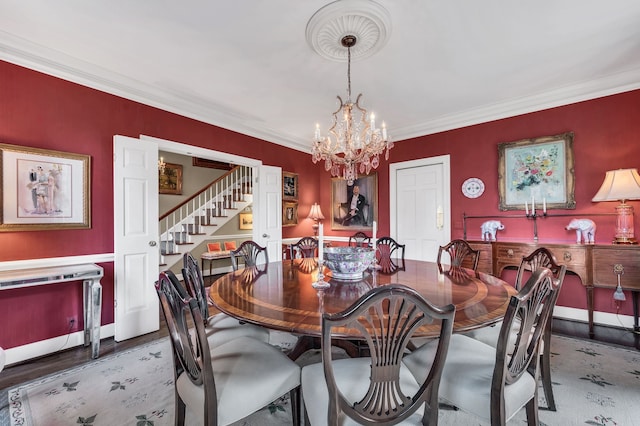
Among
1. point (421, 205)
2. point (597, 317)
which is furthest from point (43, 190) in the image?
point (597, 317)

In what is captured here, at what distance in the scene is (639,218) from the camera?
2973mm

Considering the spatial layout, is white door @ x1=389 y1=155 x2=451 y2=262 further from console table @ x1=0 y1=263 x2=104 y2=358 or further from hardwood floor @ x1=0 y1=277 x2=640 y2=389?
console table @ x1=0 y1=263 x2=104 y2=358

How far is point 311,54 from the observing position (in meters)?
2.52

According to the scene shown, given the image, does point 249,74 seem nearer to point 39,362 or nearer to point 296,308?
point 296,308

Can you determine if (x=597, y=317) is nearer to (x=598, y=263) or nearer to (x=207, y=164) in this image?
(x=598, y=263)

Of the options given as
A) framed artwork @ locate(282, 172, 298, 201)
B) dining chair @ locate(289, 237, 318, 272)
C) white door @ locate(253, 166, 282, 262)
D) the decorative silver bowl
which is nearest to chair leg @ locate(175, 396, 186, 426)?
the decorative silver bowl

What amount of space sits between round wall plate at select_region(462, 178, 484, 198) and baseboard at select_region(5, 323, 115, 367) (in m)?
4.70

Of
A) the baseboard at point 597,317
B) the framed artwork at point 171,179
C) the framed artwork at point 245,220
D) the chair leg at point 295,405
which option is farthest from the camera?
the framed artwork at point 245,220

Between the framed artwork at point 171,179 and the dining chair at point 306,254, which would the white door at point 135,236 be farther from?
the framed artwork at point 171,179

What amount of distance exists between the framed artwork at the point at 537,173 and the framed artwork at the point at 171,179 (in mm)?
6226

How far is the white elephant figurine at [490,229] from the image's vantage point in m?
3.65

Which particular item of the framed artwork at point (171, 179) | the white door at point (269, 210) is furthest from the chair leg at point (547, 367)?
the framed artwork at point (171, 179)

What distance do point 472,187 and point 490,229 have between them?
26.6 inches

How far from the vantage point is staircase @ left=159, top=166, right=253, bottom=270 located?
18.0 feet
